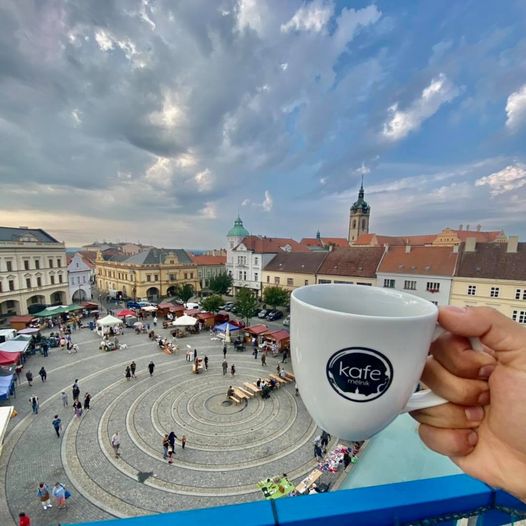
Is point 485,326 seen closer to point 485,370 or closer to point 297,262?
point 485,370

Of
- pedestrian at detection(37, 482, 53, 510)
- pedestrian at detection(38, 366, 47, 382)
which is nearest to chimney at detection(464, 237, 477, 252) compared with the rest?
pedestrian at detection(37, 482, 53, 510)

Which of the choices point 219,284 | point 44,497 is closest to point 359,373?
point 44,497

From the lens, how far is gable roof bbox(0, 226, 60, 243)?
27.2m

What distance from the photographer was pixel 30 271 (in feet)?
91.8

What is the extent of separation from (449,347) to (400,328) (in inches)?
16.8

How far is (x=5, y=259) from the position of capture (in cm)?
2573

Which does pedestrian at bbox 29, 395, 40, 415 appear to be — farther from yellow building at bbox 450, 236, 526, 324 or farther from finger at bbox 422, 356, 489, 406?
yellow building at bbox 450, 236, 526, 324

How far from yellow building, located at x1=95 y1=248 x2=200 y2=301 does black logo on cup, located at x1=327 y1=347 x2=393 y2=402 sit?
38526 millimetres

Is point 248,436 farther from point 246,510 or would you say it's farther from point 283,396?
point 246,510

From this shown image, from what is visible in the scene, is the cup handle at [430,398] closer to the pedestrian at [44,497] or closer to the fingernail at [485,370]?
the fingernail at [485,370]

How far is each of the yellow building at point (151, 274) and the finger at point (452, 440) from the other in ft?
126

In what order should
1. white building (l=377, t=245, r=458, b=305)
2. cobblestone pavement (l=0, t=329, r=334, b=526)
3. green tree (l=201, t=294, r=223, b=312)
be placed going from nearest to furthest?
cobblestone pavement (l=0, t=329, r=334, b=526)
white building (l=377, t=245, r=458, b=305)
green tree (l=201, t=294, r=223, b=312)

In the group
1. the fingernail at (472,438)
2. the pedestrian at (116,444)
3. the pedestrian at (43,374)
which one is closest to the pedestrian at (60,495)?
the pedestrian at (116,444)

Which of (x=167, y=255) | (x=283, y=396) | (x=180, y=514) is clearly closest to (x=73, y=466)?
(x=283, y=396)
